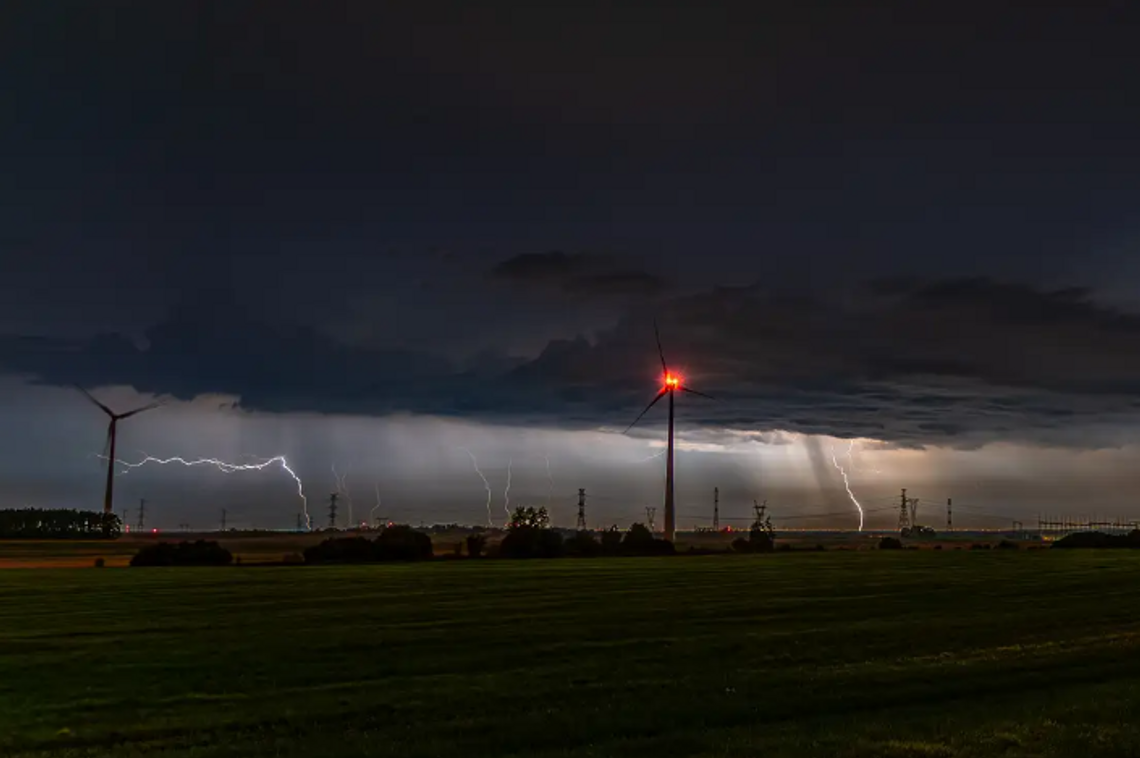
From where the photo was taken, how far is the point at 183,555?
10475 centimetres

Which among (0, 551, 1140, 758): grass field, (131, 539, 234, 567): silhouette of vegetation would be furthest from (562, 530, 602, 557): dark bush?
(0, 551, 1140, 758): grass field

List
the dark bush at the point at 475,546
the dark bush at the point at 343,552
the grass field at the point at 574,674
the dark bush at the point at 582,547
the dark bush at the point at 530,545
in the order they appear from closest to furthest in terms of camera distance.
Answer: the grass field at the point at 574,674 < the dark bush at the point at 343,552 < the dark bush at the point at 475,546 < the dark bush at the point at 530,545 < the dark bush at the point at 582,547

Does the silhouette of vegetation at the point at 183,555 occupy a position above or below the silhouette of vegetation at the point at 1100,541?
below

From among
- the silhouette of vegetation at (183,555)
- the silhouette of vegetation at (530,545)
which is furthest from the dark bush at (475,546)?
the silhouette of vegetation at (183,555)

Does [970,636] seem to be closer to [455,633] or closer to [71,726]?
[455,633]

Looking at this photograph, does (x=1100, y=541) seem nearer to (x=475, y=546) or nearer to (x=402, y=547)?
(x=475, y=546)

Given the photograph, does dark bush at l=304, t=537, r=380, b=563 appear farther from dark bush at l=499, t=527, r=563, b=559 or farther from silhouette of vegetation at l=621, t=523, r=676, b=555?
silhouette of vegetation at l=621, t=523, r=676, b=555

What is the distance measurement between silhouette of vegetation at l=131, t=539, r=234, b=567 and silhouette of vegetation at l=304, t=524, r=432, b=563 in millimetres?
9287

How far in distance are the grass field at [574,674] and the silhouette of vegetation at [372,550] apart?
56135 mm

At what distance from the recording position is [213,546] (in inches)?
4257

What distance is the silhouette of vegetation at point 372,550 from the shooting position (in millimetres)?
111188

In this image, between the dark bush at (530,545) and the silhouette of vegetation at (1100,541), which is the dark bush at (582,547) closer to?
the dark bush at (530,545)

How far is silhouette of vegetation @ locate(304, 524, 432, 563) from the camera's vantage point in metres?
111

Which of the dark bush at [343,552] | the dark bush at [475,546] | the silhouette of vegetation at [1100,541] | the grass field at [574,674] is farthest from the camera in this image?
the silhouette of vegetation at [1100,541]
